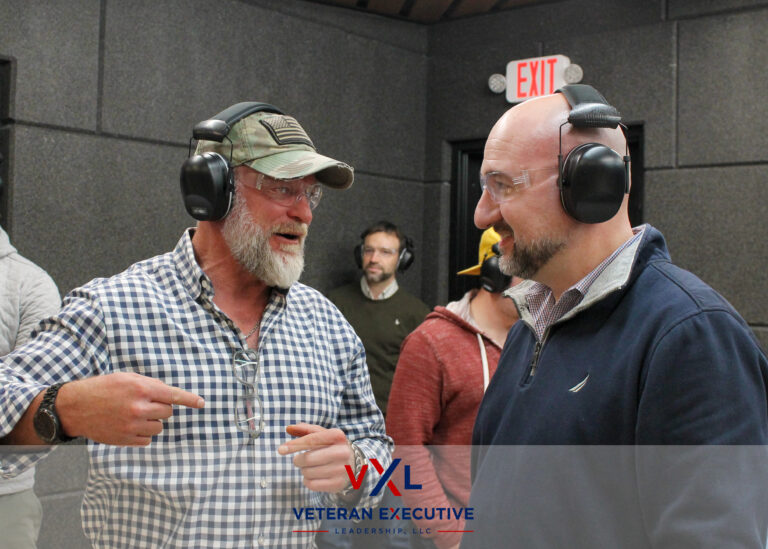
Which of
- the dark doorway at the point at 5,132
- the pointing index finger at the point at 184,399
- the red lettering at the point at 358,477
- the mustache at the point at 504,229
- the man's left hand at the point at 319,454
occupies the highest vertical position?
the dark doorway at the point at 5,132

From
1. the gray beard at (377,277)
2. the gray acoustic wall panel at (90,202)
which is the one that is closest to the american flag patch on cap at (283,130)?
the gray acoustic wall panel at (90,202)

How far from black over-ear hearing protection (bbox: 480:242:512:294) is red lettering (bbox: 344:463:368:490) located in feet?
2.77

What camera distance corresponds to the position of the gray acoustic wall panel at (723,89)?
3.46 m

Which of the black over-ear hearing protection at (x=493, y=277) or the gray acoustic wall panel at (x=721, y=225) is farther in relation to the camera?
the gray acoustic wall panel at (x=721, y=225)

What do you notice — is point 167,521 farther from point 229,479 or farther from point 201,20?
point 201,20

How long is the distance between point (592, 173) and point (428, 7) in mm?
3346

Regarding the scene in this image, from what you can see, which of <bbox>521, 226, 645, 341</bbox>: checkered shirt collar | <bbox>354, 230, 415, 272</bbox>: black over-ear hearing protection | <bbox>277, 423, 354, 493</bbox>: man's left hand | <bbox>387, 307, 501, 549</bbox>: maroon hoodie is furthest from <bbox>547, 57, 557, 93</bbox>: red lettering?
<bbox>277, 423, 354, 493</bbox>: man's left hand

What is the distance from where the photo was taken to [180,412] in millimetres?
1183

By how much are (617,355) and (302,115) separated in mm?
3115

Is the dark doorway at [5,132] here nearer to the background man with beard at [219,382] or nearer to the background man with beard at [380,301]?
the background man with beard at [380,301]

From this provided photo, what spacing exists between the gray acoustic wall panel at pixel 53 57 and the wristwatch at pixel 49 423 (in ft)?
7.15

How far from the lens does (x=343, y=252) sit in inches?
160

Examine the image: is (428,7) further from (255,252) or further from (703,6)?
(255,252)

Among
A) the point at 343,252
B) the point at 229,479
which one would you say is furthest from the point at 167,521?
the point at 343,252
